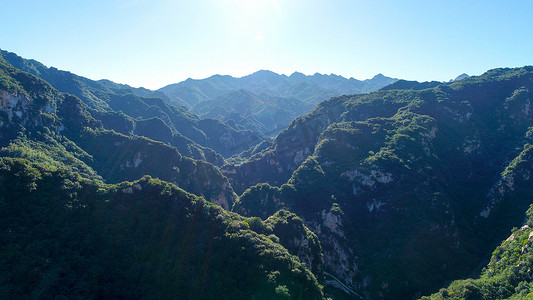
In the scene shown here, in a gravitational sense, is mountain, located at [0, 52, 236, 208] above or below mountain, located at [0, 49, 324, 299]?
above

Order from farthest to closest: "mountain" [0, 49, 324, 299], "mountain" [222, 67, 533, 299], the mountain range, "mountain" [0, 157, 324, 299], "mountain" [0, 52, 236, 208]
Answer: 1. "mountain" [0, 52, 236, 208]
2. "mountain" [222, 67, 533, 299]
3. the mountain range
4. "mountain" [0, 49, 324, 299]
5. "mountain" [0, 157, 324, 299]

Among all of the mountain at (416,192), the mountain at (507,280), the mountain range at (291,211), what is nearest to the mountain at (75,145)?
the mountain range at (291,211)

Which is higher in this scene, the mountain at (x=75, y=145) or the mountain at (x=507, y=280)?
the mountain at (x=75, y=145)

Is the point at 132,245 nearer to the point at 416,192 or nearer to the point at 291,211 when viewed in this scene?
the point at 291,211

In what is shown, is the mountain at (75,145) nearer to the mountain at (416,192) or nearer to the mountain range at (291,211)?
the mountain range at (291,211)

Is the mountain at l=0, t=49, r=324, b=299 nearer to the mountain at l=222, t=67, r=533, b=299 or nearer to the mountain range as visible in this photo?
the mountain range

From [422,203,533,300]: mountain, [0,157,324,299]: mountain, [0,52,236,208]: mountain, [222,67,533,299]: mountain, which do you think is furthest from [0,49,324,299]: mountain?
[0,52,236,208]: mountain

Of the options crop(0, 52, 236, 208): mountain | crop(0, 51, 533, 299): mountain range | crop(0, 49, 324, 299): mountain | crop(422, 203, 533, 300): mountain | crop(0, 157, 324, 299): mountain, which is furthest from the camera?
crop(0, 52, 236, 208): mountain

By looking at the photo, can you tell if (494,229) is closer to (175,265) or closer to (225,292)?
(225,292)
